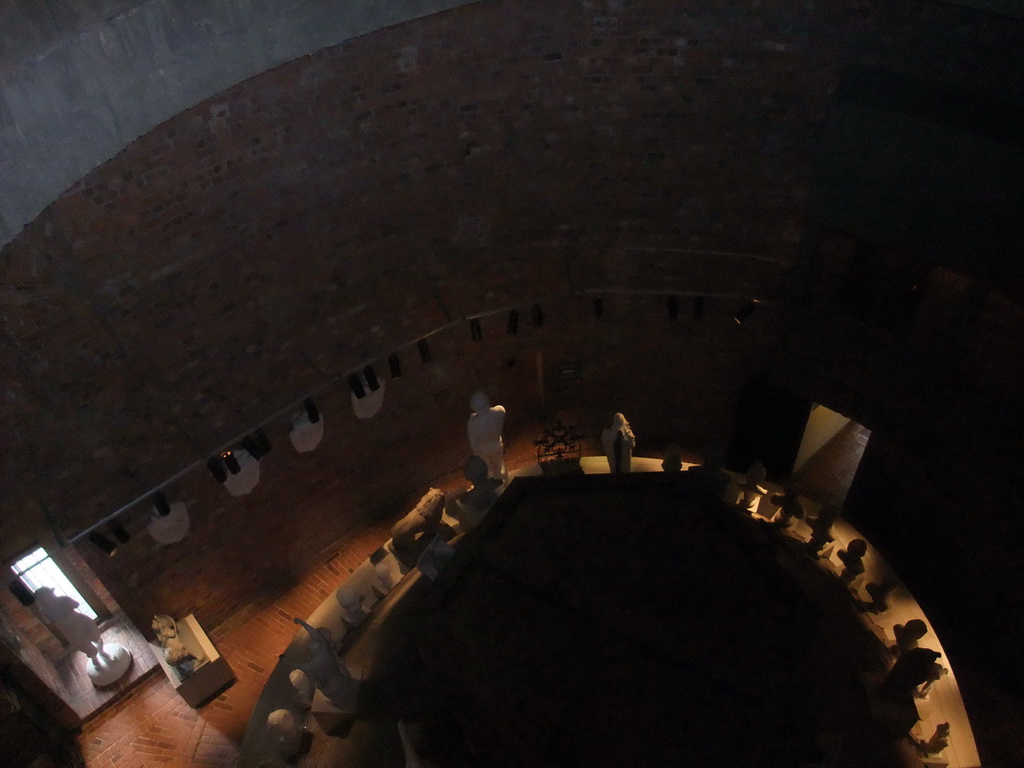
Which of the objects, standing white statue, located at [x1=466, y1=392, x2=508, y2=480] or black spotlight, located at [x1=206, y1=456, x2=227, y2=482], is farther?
black spotlight, located at [x1=206, y1=456, x2=227, y2=482]

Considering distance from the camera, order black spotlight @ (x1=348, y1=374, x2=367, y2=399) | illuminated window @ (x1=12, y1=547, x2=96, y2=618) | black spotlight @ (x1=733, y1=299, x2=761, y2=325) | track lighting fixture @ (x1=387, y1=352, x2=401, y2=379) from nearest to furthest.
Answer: illuminated window @ (x1=12, y1=547, x2=96, y2=618), black spotlight @ (x1=348, y1=374, x2=367, y2=399), black spotlight @ (x1=733, y1=299, x2=761, y2=325), track lighting fixture @ (x1=387, y1=352, x2=401, y2=379)

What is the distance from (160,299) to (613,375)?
21.7 ft

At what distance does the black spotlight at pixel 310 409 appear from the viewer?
10.3 m

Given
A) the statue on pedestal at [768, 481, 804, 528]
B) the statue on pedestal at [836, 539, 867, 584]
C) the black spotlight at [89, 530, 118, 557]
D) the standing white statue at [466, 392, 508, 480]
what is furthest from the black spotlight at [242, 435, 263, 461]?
the statue on pedestal at [836, 539, 867, 584]

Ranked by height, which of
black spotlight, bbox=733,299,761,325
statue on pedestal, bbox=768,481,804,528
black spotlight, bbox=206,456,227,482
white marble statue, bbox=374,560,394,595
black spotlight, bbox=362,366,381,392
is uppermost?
black spotlight, bbox=733,299,761,325

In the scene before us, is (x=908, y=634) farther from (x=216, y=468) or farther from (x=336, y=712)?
(x=216, y=468)

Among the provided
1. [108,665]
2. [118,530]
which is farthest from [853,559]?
[108,665]

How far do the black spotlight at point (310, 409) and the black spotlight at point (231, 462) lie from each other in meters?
1.02

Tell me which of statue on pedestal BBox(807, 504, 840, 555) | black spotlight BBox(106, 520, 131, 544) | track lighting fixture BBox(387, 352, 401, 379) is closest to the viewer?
statue on pedestal BBox(807, 504, 840, 555)

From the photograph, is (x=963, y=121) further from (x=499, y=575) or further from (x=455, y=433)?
(x=455, y=433)

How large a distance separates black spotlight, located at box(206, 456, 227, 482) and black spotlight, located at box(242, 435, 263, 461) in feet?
1.17

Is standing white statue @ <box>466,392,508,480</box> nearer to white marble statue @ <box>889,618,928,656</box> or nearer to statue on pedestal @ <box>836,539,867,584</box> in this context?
statue on pedestal @ <box>836,539,867,584</box>

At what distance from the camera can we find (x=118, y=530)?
30.2 ft

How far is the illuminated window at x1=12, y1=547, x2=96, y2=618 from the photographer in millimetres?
9258
